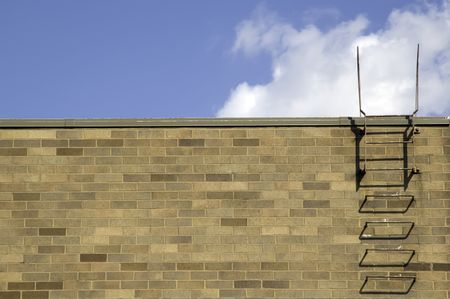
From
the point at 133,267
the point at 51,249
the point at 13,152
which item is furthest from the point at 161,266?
the point at 13,152

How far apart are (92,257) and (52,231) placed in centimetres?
80

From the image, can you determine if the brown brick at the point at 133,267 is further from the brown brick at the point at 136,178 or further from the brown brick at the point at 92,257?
the brown brick at the point at 136,178

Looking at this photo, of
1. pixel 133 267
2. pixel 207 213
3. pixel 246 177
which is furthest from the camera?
pixel 246 177

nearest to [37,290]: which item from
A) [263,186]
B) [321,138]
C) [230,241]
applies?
[230,241]

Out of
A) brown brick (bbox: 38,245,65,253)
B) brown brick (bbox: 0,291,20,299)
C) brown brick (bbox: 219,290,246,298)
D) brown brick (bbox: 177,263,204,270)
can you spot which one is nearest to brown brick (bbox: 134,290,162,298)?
brown brick (bbox: 177,263,204,270)

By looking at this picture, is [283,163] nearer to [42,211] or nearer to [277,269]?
[277,269]

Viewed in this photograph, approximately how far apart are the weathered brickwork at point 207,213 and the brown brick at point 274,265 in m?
0.02

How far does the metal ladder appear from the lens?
514 inches

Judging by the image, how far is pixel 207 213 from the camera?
43.6ft

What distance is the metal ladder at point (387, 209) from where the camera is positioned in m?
13.1

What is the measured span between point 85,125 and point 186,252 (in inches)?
107

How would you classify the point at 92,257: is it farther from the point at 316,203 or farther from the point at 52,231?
the point at 316,203

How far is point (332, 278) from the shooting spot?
13062 mm

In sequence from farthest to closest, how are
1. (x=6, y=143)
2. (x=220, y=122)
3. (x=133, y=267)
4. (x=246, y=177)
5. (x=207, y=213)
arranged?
(x=6, y=143) < (x=220, y=122) < (x=246, y=177) < (x=207, y=213) < (x=133, y=267)
